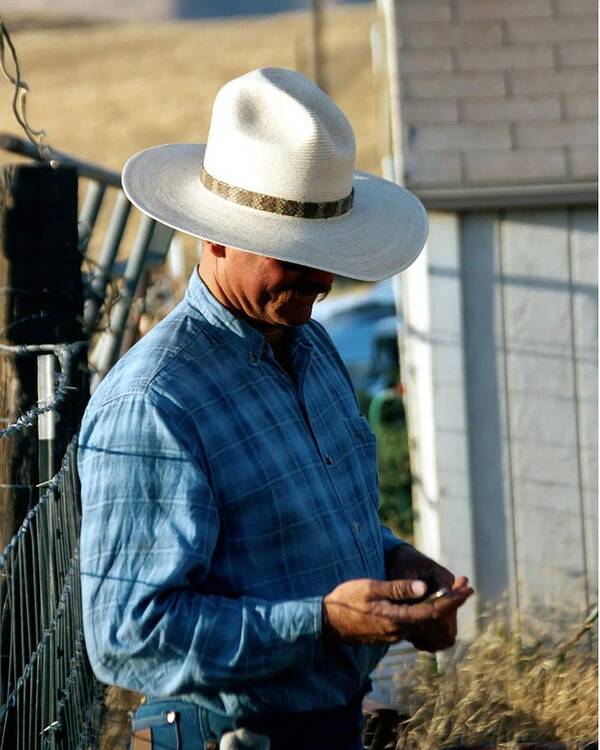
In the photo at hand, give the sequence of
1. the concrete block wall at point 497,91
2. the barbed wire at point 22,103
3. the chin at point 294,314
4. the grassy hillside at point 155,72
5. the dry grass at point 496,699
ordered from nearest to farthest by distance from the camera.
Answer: the chin at point 294,314 < the barbed wire at point 22,103 < the dry grass at point 496,699 < the concrete block wall at point 497,91 < the grassy hillside at point 155,72

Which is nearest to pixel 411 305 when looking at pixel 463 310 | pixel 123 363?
pixel 463 310

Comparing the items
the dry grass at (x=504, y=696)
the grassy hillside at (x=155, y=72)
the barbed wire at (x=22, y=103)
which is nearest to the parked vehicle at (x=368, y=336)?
the dry grass at (x=504, y=696)

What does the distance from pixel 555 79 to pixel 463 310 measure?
3.28 ft

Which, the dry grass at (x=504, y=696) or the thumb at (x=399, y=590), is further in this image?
the dry grass at (x=504, y=696)

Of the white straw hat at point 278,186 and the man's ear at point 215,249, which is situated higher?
the white straw hat at point 278,186

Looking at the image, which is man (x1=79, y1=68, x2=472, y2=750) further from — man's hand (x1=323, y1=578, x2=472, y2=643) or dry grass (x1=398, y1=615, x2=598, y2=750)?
dry grass (x1=398, y1=615, x2=598, y2=750)

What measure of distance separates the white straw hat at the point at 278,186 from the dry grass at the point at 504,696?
162cm

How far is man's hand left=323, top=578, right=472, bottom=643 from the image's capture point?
209 centimetres

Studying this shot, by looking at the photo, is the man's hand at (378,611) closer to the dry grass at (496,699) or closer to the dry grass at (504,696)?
the dry grass at (496,699)

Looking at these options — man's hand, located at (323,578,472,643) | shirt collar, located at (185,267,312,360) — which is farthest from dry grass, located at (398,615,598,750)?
shirt collar, located at (185,267,312,360)

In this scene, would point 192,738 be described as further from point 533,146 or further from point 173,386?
point 533,146

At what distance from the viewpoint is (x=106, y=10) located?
76250 mm

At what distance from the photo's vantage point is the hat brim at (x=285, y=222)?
231 cm

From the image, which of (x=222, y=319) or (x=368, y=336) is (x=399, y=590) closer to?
(x=222, y=319)
